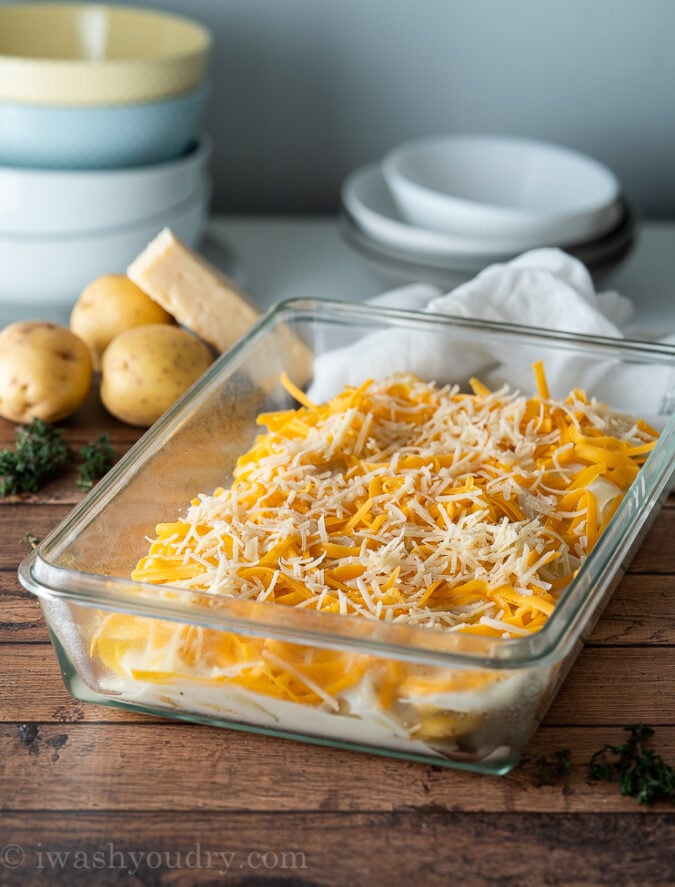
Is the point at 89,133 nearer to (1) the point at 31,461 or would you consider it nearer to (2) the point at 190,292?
(2) the point at 190,292

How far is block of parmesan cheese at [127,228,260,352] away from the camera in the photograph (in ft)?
5.55

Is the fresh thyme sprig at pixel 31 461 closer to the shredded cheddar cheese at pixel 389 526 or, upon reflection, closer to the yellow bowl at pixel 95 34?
the shredded cheddar cheese at pixel 389 526

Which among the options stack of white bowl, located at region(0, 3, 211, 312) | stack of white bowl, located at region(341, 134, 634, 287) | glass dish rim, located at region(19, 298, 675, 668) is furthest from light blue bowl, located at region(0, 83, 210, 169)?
glass dish rim, located at region(19, 298, 675, 668)

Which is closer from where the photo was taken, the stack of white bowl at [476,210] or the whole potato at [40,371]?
the whole potato at [40,371]

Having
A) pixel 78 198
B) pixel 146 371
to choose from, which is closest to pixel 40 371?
pixel 146 371

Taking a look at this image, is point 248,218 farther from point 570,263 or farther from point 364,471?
point 364,471

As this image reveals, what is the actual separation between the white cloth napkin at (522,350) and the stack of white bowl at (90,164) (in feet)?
1.51

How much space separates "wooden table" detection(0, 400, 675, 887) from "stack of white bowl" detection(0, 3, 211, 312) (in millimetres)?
→ 927

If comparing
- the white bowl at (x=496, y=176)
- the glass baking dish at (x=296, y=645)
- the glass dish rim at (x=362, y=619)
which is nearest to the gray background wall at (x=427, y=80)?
the white bowl at (x=496, y=176)

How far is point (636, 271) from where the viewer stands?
7.27 feet

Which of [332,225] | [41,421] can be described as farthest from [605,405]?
[332,225]

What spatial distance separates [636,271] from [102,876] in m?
1.67

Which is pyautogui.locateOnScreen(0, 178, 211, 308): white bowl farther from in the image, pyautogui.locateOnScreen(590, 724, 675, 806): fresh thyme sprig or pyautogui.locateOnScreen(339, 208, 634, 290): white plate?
pyautogui.locateOnScreen(590, 724, 675, 806): fresh thyme sprig

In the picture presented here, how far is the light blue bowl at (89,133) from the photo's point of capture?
1.81m
